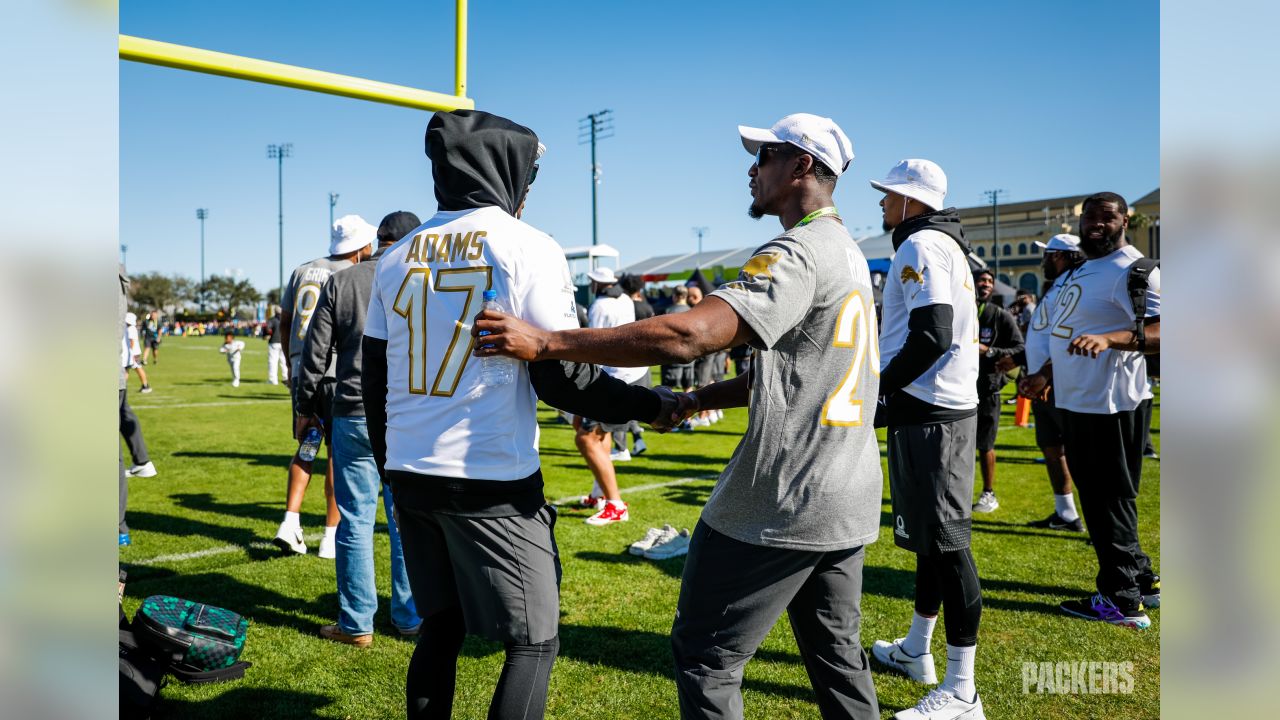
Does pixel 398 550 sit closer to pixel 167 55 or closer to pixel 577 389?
pixel 577 389

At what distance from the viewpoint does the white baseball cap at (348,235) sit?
5.14 metres

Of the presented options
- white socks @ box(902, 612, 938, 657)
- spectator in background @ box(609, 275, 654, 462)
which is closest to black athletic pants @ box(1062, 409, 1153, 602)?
white socks @ box(902, 612, 938, 657)

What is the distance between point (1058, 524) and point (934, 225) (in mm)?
4344

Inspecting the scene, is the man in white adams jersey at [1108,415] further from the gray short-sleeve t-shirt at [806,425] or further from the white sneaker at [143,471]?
the white sneaker at [143,471]

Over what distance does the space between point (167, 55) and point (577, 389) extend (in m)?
3.20

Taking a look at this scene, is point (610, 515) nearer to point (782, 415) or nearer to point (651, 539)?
point (651, 539)

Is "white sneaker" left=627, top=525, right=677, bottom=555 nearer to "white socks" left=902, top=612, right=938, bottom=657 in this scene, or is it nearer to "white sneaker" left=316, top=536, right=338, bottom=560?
"white sneaker" left=316, top=536, right=338, bottom=560

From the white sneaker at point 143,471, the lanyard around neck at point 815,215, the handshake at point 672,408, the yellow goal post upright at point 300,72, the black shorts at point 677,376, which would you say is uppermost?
the yellow goal post upright at point 300,72

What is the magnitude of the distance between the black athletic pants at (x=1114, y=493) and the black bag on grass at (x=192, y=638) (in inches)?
173

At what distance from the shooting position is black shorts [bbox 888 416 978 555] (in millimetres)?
3510

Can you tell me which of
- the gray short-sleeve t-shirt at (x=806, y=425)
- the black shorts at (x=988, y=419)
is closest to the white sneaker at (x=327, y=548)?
the gray short-sleeve t-shirt at (x=806, y=425)

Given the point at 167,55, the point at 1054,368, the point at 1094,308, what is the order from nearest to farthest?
the point at 167,55, the point at 1094,308, the point at 1054,368

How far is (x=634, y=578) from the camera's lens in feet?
17.8
